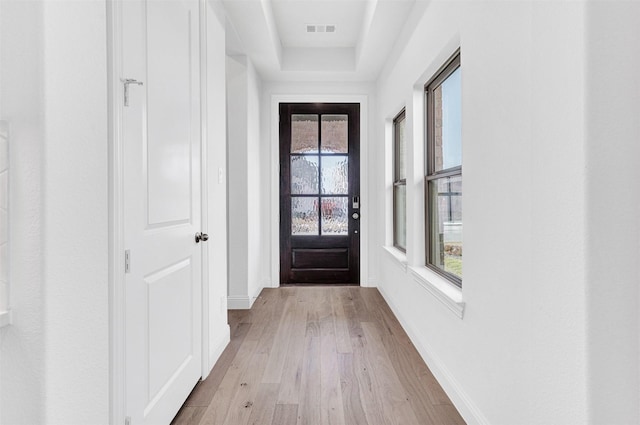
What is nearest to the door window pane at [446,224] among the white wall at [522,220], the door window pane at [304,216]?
the white wall at [522,220]

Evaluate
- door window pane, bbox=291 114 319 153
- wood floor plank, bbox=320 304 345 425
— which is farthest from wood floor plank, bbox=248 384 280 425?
door window pane, bbox=291 114 319 153

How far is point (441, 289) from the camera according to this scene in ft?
6.83

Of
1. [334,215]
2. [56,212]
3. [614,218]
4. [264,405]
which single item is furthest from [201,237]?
[334,215]

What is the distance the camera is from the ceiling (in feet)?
9.55

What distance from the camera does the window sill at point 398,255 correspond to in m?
3.08

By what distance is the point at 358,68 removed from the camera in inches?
157

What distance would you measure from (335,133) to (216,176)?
7.48ft

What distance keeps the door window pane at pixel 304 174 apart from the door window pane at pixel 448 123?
2.06 meters

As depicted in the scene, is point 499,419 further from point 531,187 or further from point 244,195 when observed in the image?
point 244,195

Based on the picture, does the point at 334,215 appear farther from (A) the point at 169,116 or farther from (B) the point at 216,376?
(A) the point at 169,116

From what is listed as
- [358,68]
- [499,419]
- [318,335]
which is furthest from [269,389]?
[358,68]

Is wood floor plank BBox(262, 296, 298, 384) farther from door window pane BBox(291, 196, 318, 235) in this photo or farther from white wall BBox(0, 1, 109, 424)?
white wall BBox(0, 1, 109, 424)

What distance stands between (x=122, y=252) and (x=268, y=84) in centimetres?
346

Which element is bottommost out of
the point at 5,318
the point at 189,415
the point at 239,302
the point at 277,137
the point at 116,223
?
the point at 189,415
